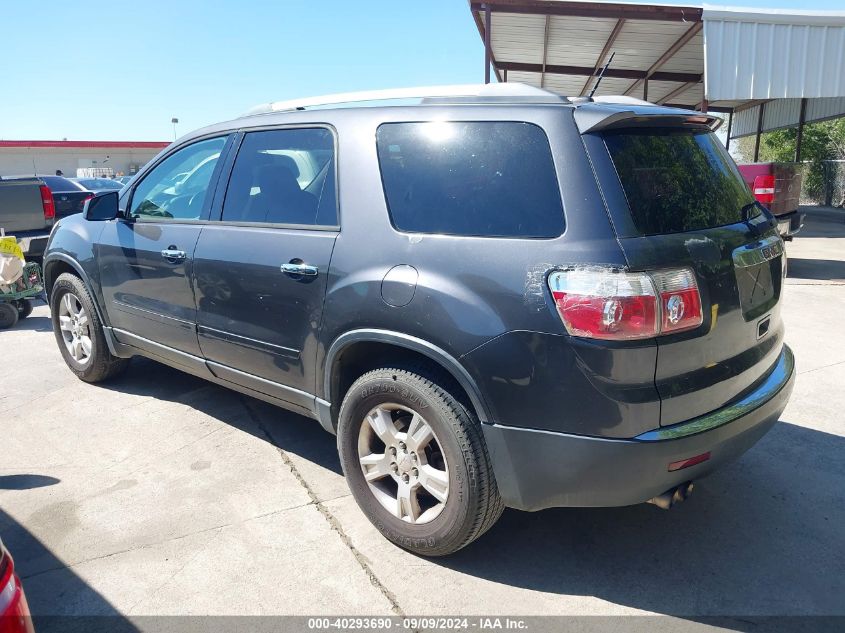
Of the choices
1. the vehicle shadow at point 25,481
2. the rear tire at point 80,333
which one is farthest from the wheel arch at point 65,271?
the vehicle shadow at point 25,481

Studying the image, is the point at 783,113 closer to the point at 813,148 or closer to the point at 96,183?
the point at 813,148

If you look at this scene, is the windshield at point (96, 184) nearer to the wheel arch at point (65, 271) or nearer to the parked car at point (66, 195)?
the parked car at point (66, 195)

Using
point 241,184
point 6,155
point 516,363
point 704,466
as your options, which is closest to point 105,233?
point 241,184

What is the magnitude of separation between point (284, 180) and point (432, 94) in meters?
0.98

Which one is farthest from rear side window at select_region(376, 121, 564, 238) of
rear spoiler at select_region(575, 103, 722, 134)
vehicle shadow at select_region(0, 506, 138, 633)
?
vehicle shadow at select_region(0, 506, 138, 633)

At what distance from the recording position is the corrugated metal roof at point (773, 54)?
12.1m

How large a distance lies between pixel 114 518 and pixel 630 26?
536 inches

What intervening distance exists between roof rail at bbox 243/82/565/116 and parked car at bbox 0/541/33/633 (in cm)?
235

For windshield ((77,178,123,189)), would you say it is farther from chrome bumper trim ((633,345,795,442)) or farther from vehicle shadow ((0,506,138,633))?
chrome bumper trim ((633,345,795,442))

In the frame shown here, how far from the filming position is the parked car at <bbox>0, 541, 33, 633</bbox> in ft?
5.08

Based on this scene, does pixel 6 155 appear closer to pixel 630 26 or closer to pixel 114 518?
pixel 630 26

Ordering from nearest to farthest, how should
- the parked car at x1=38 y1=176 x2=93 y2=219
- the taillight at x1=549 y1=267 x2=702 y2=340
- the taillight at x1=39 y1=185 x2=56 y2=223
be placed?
the taillight at x1=549 y1=267 x2=702 y2=340, the taillight at x1=39 y1=185 x2=56 y2=223, the parked car at x1=38 y1=176 x2=93 y2=219

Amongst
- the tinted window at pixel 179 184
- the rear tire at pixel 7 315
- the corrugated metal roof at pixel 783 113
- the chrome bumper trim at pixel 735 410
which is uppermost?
the corrugated metal roof at pixel 783 113

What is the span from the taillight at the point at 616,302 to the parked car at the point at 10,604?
179 cm
